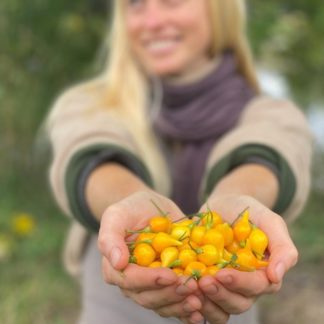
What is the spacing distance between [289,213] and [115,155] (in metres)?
0.43

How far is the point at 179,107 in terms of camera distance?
1.98 metres

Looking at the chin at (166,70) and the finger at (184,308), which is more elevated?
the chin at (166,70)

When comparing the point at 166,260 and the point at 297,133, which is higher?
the point at 166,260

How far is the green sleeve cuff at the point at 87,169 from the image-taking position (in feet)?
4.99

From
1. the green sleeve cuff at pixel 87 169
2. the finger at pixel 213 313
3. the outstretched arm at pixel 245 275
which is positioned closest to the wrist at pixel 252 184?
the outstretched arm at pixel 245 275

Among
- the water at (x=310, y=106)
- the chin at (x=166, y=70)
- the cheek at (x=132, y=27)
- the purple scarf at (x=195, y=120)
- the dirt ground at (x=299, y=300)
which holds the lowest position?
the dirt ground at (x=299, y=300)

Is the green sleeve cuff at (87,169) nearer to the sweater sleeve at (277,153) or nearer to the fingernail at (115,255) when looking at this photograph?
the sweater sleeve at (277,153)

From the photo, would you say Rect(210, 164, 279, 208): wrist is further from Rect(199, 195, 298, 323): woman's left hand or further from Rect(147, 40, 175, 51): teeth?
Rect(147, 40, 175, 51): teeth

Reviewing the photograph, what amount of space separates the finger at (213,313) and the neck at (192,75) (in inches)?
39.2

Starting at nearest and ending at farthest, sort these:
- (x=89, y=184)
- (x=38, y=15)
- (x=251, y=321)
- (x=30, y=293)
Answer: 1. (x=89, y=184)
2. (x=251, y=321)
3. (x=30, y=293)
4. (x=38, y=15)

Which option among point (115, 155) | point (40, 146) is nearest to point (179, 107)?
point (115, 155)

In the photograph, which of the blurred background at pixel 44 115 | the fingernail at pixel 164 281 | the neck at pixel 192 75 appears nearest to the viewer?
the fingernail at pixel 164 281

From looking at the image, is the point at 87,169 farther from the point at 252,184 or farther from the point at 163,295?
the point at 163,295

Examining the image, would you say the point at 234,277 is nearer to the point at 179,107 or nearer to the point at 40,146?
the point at 179,107
